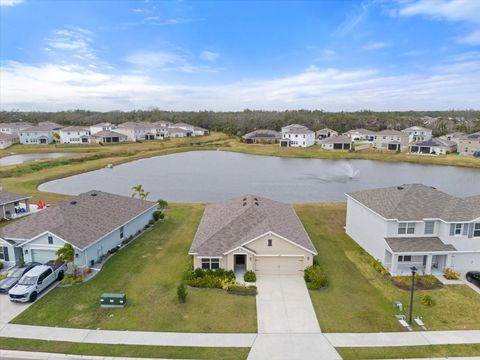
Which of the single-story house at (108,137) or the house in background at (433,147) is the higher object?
the single-story house at (108,137)

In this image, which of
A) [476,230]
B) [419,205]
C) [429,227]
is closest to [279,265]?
[429,227]

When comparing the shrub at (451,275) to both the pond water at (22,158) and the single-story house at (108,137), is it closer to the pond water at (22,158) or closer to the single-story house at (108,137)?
the pond water at (22,158)

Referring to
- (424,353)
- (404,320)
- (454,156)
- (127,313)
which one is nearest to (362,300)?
(404,320)

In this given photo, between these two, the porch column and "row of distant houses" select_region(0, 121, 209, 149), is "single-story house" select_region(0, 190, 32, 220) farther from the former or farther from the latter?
"row of distant houses" select_region(0, 121, 209, 149)

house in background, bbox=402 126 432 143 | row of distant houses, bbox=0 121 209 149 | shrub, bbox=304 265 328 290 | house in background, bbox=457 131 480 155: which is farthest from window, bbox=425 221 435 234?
row of distant houses, bbox=0 121 209 149

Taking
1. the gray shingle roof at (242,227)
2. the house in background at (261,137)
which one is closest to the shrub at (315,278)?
the gray shingle roof at (242,227)

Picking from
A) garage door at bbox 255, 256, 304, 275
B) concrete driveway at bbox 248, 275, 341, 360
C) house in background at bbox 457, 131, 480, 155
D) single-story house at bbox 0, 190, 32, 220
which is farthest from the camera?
house in background at bbox 457, 131, 480, 155
